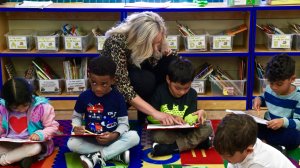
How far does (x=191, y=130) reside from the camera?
2.56 meters

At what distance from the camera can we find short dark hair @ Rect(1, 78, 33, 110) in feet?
7.35

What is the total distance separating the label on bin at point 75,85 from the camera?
3.29 meters

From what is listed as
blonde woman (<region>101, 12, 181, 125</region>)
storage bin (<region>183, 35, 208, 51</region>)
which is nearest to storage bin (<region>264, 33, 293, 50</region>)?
storage bin (<region>183, 35, 208, 51</region>)

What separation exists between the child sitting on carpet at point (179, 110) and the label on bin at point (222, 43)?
2.29 ft

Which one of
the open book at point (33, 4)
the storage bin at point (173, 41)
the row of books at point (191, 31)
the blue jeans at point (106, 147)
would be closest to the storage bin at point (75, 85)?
the open book at point (33, 4)

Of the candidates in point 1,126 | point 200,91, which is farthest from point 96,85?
point 200,91

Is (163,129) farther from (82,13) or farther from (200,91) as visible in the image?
(82,13)

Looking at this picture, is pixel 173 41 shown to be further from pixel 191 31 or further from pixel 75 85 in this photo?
pixel 75 85

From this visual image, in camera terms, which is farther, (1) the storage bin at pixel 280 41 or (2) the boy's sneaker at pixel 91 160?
(1) the storage bin at pixel 280 41

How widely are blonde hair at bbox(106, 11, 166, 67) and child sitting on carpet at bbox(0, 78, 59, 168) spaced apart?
1.96 ft

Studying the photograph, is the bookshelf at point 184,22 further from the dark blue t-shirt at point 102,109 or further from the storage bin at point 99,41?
the dark blue t-shirt at point 102,109

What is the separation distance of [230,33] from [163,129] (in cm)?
106

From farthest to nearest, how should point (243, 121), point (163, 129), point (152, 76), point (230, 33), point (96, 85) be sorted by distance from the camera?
point (230, 33) < point (152, 76) < point (163, 129) < point (96, 85) < point (243, 121)

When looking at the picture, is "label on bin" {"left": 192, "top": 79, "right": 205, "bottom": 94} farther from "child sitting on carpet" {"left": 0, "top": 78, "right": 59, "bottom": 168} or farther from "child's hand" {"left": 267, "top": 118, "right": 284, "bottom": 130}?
"child sitting on carpet" {"left": 0, "top": 78, "right": 59, "bottom": 168}
